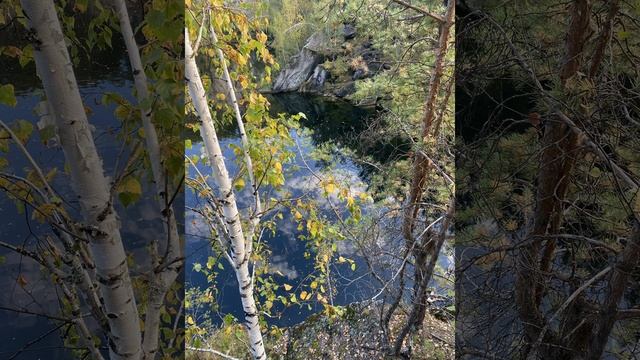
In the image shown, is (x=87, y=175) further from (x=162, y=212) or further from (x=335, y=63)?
(x=335, y=63)

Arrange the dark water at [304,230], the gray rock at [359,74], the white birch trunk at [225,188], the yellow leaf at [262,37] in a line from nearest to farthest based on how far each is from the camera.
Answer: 1. the white birch trunk at [225,188]
2. the yellow leaf at [262,37]
3. the gray rock at [359,74]
4. the dark water at [304,230]

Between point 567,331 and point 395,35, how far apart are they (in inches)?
43.1

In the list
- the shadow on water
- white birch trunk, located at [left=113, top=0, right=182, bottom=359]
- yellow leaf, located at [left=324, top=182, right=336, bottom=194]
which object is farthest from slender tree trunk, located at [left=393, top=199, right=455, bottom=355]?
white birch trunk, located at [left=113, top=0, right=182, bottom=359]

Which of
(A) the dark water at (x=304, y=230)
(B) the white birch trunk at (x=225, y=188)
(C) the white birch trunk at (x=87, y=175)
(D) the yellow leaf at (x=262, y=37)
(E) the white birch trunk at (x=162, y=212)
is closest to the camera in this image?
(C) the white birch trunk at (x=87, y=175)

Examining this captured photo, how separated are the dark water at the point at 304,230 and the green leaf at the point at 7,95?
1.20m

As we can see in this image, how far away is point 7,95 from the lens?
593 millimetres

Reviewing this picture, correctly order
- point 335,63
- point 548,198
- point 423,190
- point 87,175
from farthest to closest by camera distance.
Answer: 1. point 423,190
2. point 335,63
3. point 548,198
4. point 87,175

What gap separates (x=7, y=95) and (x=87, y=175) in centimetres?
13

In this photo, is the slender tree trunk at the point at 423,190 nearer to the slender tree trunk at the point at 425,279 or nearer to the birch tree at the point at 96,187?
the slender tree trunk at the point at 425,279

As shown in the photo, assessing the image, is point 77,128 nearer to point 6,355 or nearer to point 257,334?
point 6,355

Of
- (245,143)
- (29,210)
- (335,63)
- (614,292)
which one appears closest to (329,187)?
(245,143)

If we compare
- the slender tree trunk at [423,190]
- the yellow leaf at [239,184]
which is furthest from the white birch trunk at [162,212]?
the slender tree trunk at [423,190]

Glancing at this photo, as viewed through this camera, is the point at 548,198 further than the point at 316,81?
No

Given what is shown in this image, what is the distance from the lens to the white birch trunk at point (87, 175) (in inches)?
21.5
